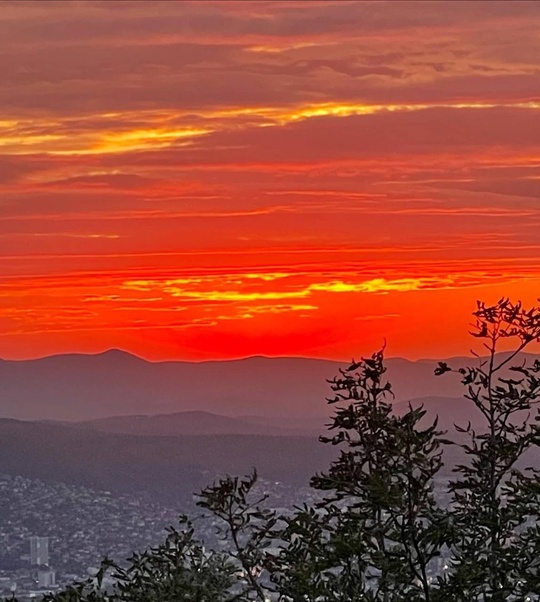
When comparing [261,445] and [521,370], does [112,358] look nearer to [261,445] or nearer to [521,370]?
[261,445]

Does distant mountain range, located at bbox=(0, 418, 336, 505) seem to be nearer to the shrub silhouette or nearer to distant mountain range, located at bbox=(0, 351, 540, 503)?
distant mountain range, located at bbox=(0, 351, 540, 503)

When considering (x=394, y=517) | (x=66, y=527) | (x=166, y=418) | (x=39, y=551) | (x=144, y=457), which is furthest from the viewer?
(x=166, y=418)

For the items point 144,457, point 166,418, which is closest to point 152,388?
point 166,418

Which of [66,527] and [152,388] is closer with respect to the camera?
[66,527]

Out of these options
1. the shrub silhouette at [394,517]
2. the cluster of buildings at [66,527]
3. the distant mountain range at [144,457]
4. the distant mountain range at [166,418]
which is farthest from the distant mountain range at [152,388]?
the shrub silhouette at [394,517]

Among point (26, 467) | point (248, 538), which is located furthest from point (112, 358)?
point (248, 538)

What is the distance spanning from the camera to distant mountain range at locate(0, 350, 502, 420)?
7312 centimetres

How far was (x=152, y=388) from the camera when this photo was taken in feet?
306

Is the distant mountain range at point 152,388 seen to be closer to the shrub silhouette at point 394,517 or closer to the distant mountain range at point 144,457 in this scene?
the distant mountain range at point 144,457

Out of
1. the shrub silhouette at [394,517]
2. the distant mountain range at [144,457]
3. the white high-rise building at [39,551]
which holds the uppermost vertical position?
the distant mountain range at [144,457]

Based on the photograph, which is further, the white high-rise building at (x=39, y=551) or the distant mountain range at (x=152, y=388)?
the distant mountain range at (x=152, y=388)

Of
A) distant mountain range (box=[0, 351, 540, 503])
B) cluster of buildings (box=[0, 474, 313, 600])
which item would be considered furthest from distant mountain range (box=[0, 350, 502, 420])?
cluster of buildings (box=[0, 474, 313, 600])

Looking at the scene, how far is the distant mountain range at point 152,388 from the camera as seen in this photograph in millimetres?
73125

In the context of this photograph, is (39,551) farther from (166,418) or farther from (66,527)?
(166,418)
